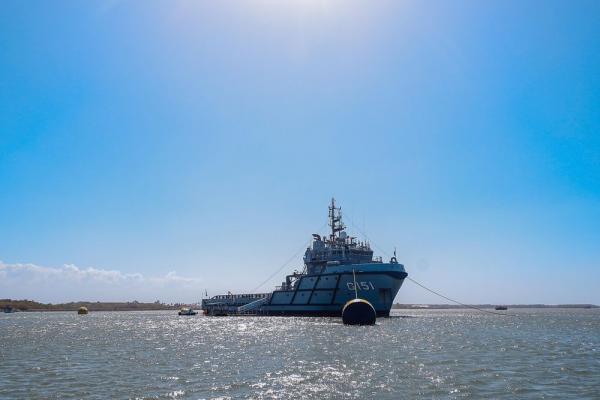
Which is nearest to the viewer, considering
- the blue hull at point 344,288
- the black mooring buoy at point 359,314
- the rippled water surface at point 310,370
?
the rippled water surface at point 310,370

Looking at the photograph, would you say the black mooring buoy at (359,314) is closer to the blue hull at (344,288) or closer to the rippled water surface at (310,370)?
the blue hull at (344,288)

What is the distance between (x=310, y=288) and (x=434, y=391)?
2225 inches

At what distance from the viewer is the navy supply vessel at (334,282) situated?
66250 mm

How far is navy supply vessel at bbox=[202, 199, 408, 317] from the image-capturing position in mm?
66250

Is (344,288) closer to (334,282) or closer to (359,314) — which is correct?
(334,282)

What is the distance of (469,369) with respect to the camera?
2272 centimetres

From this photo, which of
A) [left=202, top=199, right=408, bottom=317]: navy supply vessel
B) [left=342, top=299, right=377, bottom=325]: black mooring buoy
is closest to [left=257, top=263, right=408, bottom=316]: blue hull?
[left=202, top=199, right=408, bottom=317]: navy supply vessel

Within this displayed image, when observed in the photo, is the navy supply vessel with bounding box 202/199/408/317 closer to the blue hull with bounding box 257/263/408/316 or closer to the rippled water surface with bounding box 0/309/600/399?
the blue hull with bounding box 257/263/408/316

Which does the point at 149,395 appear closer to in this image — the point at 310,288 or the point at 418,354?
the point at 418,354

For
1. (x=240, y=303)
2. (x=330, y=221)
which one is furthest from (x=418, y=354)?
(x=240, y=303)

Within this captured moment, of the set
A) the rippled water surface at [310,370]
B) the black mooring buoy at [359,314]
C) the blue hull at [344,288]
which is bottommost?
the rippled water surface at [310,370]

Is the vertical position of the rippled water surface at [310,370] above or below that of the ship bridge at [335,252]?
below

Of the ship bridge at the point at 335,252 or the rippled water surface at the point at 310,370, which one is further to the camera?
the ship bridge at the point at 335,252

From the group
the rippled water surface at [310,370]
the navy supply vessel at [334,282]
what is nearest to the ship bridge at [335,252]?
the navy supply vessel at [334,282]
